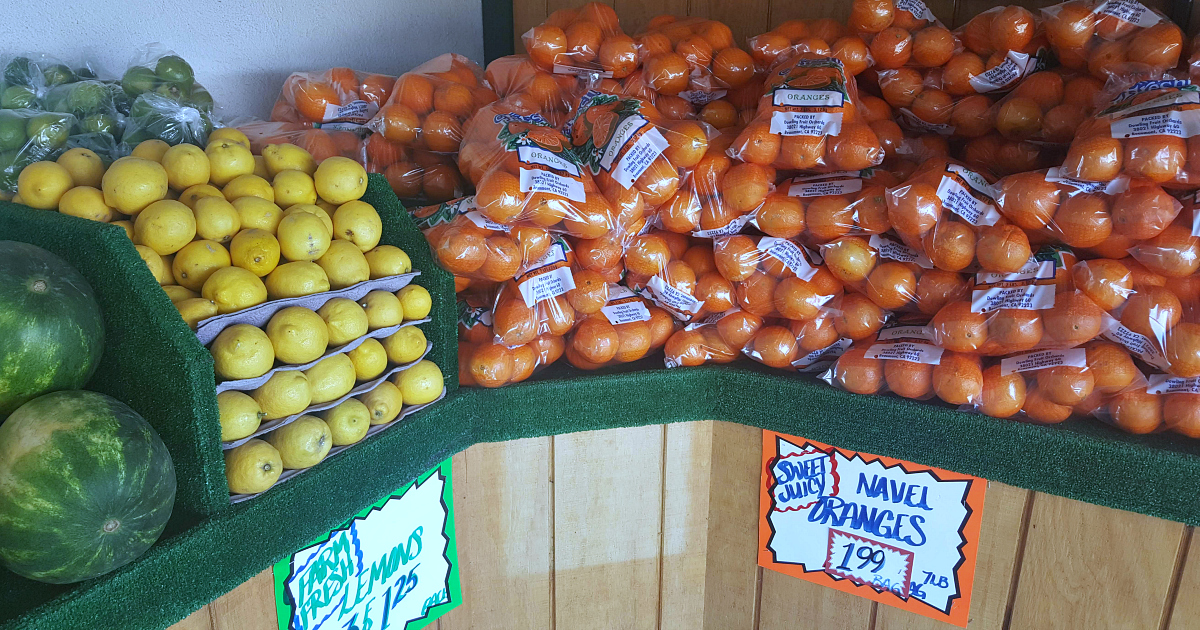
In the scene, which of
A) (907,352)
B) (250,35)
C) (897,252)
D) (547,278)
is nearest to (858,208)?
(897,252)

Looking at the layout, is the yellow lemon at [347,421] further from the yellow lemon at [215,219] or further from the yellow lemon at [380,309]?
the yellow lemon at [215,219]

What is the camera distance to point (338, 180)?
51.3 inches

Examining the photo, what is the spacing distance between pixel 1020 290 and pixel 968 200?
179 millimetres

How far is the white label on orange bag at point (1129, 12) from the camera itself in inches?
53.5

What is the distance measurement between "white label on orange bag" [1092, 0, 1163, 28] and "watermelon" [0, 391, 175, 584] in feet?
5.59

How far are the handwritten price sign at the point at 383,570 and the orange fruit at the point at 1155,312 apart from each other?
122cm

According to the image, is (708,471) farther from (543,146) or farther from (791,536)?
(543,146)

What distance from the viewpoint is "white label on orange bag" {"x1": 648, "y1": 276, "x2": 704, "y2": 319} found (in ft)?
4.99

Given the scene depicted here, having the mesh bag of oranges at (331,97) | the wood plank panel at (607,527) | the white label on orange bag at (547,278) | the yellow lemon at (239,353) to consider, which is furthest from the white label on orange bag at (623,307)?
the mesh bag of oranges at (331,97)

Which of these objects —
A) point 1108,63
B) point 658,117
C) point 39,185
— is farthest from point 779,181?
point 39,185

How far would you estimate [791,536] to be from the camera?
5.16 ft

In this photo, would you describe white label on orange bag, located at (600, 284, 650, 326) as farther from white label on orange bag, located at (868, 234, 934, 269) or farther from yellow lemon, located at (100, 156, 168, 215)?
yellow lemon, located at (100, 156, 168, 215)

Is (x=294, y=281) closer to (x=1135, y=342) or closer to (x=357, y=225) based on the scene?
(x=357, y=225)

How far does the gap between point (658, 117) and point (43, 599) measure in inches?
48.8
